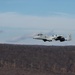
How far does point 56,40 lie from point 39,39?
1.77 m
